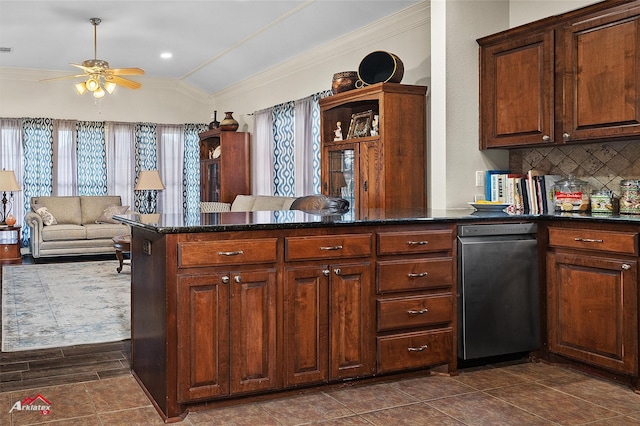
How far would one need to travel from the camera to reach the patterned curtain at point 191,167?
34.9 feet

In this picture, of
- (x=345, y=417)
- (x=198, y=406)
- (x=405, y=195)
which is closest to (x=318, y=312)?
(x=345, y=417)

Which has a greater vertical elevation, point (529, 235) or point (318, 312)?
point (529, 235)

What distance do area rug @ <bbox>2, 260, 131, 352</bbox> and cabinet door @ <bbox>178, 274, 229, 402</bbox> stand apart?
1.61 m

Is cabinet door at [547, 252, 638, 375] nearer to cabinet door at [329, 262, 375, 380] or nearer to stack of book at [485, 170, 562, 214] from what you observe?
stack of book at [485, 170, 562, 214]

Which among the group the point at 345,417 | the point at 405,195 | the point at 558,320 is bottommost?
the point at 345,417

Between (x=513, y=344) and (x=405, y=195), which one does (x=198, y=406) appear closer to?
(x=513, y=344)

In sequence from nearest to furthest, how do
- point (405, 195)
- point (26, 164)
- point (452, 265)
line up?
point (452, 265) < point (405, 195) < point (26, 164)

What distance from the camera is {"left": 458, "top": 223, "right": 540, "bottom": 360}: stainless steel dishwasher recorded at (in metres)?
3.49

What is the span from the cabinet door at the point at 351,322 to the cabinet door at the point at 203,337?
0.56m

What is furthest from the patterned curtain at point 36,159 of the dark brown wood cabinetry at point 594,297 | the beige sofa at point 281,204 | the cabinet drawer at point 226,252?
the dark brown wood cabinetry at point 594,297

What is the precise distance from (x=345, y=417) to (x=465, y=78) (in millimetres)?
2693

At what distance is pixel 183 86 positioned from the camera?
10578 mm

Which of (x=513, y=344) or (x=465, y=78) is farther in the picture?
(x=465, y=78)

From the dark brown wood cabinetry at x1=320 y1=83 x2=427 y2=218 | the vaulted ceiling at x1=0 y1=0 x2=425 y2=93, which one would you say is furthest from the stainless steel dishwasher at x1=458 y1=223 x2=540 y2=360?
the vaulted ceiling at x1=0 y1=0 x2=425 y2=93
